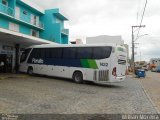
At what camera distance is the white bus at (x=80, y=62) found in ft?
60.4

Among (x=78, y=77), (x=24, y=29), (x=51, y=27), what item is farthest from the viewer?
(x=51, y=27)

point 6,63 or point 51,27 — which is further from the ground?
point 51,27

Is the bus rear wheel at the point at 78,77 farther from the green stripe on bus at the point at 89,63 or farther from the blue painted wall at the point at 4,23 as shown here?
the blue painted wall at the point at 4,23

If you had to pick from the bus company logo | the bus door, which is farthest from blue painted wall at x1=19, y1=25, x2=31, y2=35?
the bus door

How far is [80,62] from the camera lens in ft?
65.4

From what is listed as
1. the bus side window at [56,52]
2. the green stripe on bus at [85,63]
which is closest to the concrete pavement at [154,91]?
the green stripe on bus at [85,63]

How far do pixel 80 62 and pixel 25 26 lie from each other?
1913cm

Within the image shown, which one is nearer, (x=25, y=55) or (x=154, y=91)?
(x=154, y=91)

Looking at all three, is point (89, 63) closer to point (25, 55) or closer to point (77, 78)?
point (77, 78)

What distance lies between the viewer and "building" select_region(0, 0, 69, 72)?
2658 cm

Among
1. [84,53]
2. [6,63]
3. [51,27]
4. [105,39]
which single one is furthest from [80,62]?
[105,39]

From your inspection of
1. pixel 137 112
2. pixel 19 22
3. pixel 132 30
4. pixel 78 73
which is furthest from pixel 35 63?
pixel 132 30

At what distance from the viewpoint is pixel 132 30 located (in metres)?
47.6

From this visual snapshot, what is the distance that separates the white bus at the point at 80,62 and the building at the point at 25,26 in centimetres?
237
